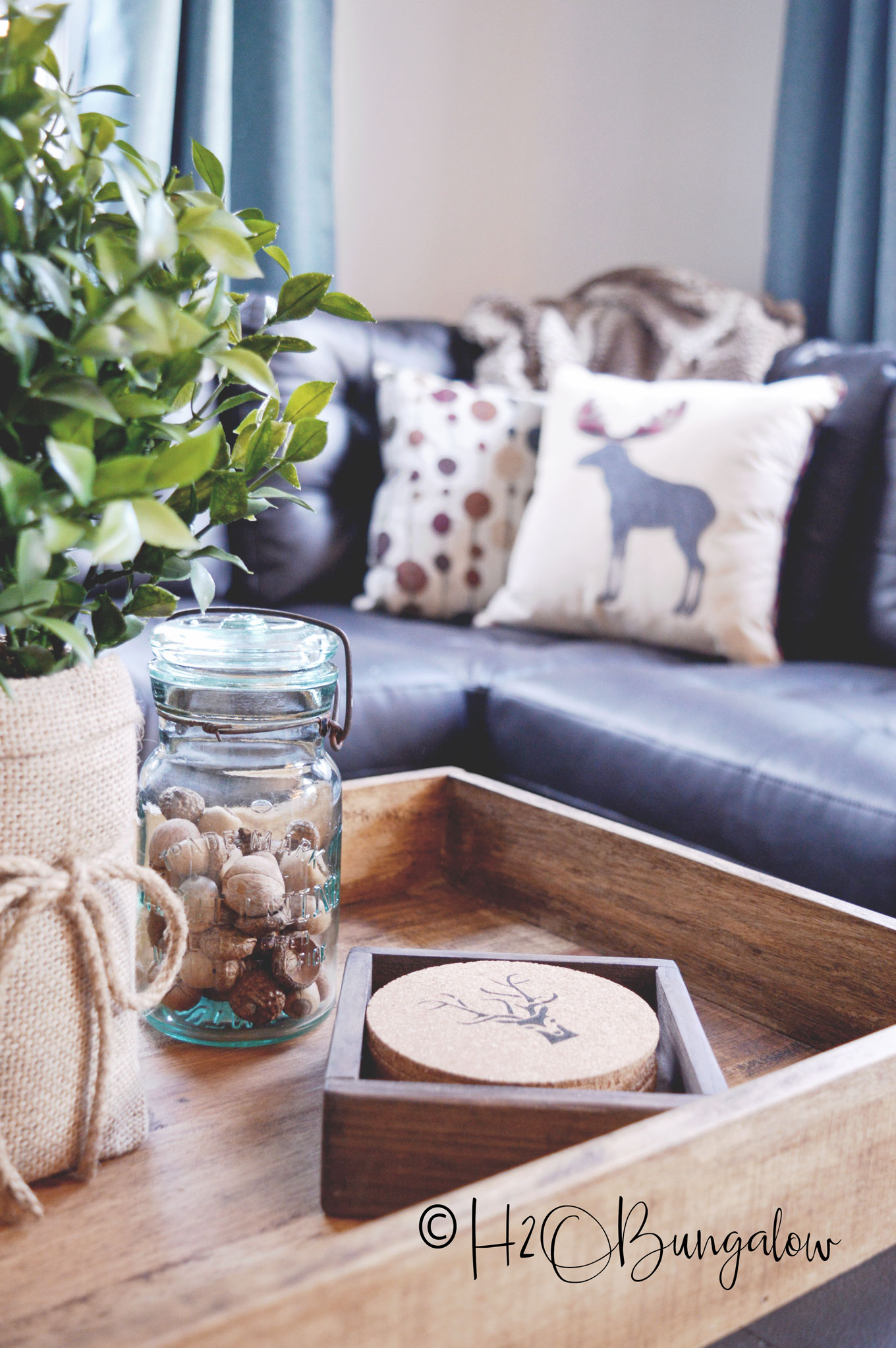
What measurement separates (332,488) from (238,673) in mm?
1452

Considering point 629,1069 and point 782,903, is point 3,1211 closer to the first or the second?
point 629,1069

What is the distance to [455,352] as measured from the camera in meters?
2.36

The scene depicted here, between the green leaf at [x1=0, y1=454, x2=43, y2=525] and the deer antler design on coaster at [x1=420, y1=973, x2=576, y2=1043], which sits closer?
the green leaf at [x1=0, y1=454, x2=43, y2=525]

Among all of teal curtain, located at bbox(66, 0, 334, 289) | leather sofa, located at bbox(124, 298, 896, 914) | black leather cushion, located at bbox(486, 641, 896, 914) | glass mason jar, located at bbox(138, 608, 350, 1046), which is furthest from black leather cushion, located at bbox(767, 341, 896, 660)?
A: glass mason jar, located at bbox(138, 608, 350, 1046)

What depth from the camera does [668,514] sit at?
1.78 metres

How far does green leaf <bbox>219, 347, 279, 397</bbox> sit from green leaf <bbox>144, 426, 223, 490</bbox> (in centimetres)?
4

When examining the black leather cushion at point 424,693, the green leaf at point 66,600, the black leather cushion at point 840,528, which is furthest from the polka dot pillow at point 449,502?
the green leaf at point 66,600

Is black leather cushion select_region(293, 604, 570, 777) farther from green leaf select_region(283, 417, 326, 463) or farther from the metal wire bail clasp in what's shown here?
green leaf select_region(283, 417, 326, 463)

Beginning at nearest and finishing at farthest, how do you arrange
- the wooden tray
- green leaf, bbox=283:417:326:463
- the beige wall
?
the wooden tray
green leaf, bbox=283:417:326:463
the beige wall

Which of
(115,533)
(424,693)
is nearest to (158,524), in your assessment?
(115,533)

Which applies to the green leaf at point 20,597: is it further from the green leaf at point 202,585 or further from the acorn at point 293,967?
the acorn at point 293,967

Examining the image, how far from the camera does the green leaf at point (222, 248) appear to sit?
0.46 metres

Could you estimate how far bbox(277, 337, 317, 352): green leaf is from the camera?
1.86 feet

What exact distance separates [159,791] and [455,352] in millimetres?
1803
